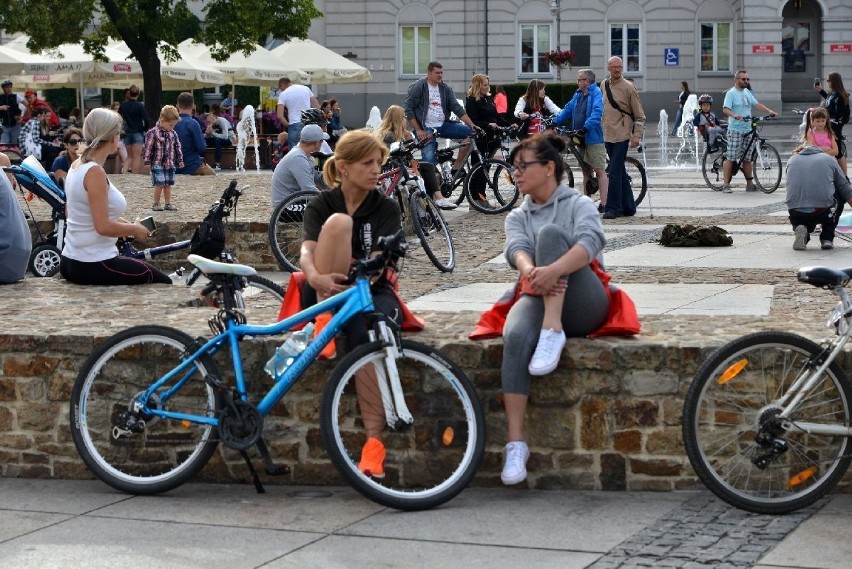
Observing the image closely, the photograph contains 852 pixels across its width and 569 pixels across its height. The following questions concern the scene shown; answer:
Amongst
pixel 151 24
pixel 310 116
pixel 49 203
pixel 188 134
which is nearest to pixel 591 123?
pixel 310 116

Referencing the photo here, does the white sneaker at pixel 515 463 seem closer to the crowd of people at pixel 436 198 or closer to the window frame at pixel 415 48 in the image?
the crowd of people at pixel 436 198

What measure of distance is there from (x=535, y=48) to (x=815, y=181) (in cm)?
4251

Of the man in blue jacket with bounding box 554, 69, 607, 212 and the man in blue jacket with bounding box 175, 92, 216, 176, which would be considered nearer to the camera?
the man in blue jacket with bounding box 554, 69, 607, 212

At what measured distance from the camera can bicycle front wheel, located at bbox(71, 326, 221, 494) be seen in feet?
21.5

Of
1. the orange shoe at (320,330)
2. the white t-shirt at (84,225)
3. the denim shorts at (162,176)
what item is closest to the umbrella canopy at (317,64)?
the denim shorts at (162,176)

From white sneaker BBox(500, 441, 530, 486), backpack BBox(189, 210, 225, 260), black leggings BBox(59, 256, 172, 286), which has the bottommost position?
white sneaker BBox(500, 441, 530, 486)

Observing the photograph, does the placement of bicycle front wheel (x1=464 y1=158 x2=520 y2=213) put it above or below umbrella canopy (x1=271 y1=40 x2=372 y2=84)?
below

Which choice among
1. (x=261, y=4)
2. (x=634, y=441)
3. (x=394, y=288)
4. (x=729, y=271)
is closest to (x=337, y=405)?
(x=394, y=288)

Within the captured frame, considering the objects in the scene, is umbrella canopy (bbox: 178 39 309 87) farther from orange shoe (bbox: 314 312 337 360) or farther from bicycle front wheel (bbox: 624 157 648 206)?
orange shoe (bbox: 314 312 337 360)

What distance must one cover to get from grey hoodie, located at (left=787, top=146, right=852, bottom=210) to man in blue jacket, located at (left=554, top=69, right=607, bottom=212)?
4.07 metres

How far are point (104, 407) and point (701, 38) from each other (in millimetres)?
49907

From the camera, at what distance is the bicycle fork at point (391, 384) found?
6.21 meters

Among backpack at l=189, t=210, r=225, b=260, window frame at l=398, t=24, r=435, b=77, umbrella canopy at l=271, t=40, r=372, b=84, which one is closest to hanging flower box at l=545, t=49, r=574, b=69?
window frame at l=398, t=24, r=435, b=77

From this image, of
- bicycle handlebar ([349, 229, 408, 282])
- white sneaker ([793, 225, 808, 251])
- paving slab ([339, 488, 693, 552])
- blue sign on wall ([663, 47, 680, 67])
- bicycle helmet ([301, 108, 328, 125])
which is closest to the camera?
paving slab ([339, 488, 693, 552])
